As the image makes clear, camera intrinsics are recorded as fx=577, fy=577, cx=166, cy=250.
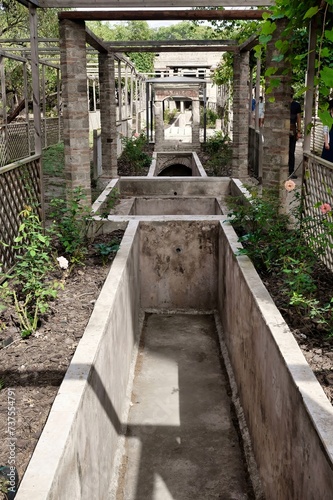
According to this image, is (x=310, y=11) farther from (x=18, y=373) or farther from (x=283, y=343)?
(x=18, y=373)

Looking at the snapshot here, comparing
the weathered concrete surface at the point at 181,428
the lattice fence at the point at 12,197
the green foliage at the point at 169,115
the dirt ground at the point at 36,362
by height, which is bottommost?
the weathered concrete surface at the point at 181,428

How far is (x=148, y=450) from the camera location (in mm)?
4891

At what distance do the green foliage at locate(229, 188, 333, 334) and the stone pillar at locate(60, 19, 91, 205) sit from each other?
2564 millimetres

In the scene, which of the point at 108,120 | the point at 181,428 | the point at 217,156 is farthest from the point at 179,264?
the point at 217,156

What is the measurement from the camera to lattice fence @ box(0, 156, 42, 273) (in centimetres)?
575

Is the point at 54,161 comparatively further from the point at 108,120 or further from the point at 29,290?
the point at 29,290

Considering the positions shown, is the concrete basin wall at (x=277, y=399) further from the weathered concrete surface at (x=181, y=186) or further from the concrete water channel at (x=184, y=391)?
the weathered concrete surface at (x=181, y=186)

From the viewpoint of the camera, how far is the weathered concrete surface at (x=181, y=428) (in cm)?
446

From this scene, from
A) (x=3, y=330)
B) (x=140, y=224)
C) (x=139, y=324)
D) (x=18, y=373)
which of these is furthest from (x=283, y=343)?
(x=140, y=224)

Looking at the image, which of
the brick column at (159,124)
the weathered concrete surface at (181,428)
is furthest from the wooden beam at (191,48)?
the brick column at (159,124)

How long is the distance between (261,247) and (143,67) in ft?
154

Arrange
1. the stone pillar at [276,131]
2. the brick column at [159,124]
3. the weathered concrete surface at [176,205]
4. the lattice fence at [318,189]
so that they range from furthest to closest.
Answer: the brick column at [159,124], the weathered concrete surface at [176,205], the stone pillar at [276,131], the lattice fence at [318,189]

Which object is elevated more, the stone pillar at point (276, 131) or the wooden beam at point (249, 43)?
the wooden beam at point (249, 43)

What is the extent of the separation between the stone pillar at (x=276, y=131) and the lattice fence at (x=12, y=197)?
3.00 m
